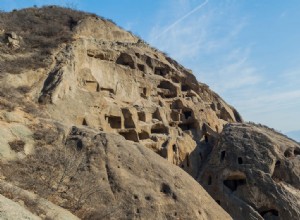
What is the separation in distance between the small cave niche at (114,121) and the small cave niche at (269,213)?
9.54 m

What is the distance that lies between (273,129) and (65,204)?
2451cm

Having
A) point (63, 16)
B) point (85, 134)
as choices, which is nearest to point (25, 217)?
point (85, 134)

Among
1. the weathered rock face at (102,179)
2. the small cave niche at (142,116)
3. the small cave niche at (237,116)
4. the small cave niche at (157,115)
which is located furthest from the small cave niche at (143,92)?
the small cave niche at (237,116)

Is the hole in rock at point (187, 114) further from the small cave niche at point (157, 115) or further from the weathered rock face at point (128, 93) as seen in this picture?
the small cave niche at point (157, 115)

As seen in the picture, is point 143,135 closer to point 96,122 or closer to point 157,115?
point 157,115

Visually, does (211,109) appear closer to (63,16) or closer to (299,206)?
(299,206)

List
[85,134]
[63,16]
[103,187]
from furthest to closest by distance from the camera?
[63,16] → [85,134] → [103,187]

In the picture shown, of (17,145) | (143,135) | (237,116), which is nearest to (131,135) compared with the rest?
(143,135)

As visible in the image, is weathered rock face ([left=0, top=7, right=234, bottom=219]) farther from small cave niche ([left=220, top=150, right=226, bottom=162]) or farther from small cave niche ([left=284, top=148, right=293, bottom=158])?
small cave niche ([left=284, top=148, right=293, bottom=158])

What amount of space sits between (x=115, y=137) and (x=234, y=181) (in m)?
11.4

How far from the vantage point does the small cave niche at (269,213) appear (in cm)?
2083

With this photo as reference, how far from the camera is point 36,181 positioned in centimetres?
981

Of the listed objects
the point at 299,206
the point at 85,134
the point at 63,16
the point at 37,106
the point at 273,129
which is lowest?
the point at 299,206

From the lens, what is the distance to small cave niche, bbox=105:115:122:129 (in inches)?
832
